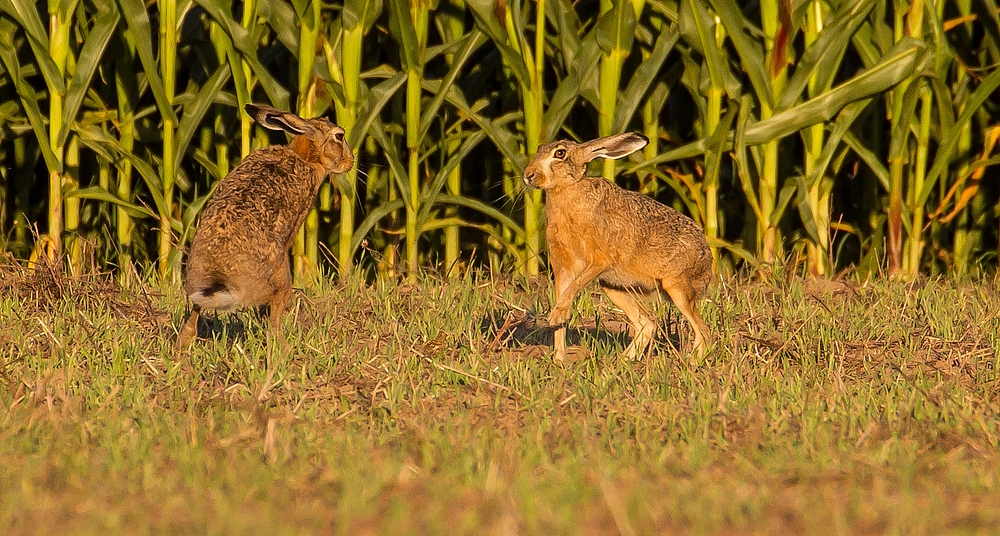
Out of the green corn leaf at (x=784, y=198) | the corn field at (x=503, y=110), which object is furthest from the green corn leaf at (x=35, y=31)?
the green corn leaf at (x=784, y=198)

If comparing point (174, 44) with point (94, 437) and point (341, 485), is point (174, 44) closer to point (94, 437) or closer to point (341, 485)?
point (94, 437)

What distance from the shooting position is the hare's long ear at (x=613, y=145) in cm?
680

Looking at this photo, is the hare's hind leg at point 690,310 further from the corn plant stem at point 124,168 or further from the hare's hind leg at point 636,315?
the corn plant stem at point 124,168

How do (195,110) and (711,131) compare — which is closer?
(195,110)

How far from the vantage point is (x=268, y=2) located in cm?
862

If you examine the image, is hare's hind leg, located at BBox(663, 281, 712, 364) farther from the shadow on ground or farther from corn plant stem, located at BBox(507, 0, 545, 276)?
corn plant stem, located at BBox(507, 0, 545, 276)

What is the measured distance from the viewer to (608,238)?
261 inches

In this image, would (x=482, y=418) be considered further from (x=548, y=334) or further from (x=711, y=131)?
(x=711, y=131)

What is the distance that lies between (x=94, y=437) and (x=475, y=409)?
1.52 m

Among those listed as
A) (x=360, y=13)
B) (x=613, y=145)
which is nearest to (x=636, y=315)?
(x=613, y=145)

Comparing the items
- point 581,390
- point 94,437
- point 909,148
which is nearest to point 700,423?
point 581,390

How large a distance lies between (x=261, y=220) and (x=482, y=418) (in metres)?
1.88

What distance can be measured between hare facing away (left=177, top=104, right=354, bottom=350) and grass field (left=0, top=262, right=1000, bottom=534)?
284mm

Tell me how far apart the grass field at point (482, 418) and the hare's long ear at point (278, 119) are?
104 cm
